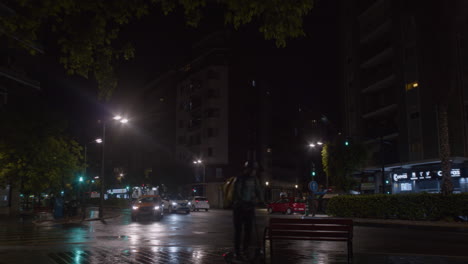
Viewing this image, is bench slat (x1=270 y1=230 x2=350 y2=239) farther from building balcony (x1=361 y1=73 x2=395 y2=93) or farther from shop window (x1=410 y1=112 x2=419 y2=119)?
building balcony (x1=361 y1=73 x2=395 y2=93)

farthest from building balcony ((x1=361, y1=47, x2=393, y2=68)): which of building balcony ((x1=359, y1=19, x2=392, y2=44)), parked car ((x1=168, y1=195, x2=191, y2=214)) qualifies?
parked car ((x1=168, y1=195, x2=191, y2=214))

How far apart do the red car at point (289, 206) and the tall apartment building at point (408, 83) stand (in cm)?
743

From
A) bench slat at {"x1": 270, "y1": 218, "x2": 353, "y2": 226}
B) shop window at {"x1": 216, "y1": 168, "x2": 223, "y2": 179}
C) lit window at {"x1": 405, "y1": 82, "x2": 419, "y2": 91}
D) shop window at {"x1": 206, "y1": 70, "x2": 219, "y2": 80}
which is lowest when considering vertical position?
bench slat at {"x1": 270, "y1": 218, "x2": 353, "y2": 226}

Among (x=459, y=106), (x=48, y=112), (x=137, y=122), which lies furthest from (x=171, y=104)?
(x=459, y=106)

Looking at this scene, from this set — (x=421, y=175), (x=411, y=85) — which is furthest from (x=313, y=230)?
(x=411, y=85)

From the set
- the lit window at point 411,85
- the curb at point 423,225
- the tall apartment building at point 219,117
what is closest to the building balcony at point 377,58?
the lit window at point 411,85

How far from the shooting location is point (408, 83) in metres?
39.5

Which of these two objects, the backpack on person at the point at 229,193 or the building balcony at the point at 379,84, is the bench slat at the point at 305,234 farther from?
the building balcony at the point at 379,84

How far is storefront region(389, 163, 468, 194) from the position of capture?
34.1 m

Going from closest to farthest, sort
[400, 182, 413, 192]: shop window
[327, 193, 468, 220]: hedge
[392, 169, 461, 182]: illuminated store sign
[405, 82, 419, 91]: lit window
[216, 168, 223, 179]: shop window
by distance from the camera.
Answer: [327, 193, 468, 220]: hedge → [392, 169, 461, 182]: illuminated store sign → [405, 82, 419, 91]: lit window → [400, 182, 413, 192]: shop window → [216, 168, 223, 179]: shop window

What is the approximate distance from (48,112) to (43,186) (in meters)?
5.82

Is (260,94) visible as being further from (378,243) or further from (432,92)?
(378,243)

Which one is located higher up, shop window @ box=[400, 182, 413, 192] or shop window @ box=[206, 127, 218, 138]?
shop window @ box=[206, 127, 218, 138]

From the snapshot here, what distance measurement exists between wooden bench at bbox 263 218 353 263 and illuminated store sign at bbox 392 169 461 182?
2955cm
